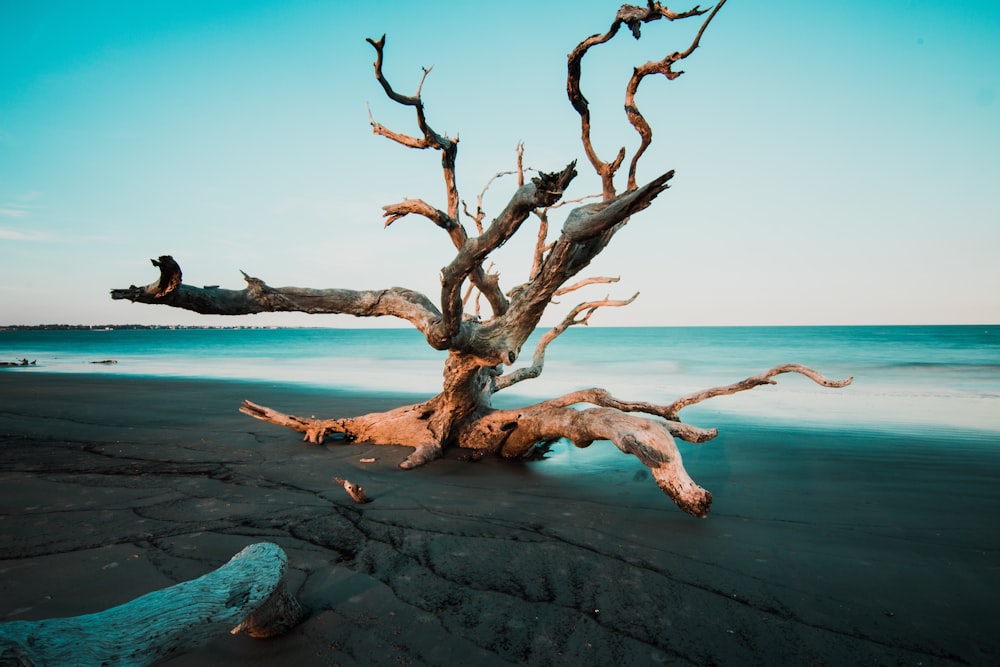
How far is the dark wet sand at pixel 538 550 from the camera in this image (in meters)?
2.54

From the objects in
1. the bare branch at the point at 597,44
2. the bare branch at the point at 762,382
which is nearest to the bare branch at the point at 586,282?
the bare branch at the point at 597,44

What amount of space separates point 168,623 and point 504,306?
5.29 metres

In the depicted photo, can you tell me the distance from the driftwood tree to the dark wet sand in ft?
1.57

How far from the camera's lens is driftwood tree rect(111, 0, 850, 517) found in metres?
3.69

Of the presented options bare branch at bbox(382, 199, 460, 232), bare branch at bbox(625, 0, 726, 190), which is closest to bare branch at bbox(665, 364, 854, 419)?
bare branch at bbox(625, 0, 726, 190)

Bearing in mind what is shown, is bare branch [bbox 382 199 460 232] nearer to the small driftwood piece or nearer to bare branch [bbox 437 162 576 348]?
bare branch [bbox 437 162 576 348]

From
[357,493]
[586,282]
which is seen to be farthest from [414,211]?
[357,493]

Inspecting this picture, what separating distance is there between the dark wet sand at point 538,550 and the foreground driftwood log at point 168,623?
25 centimetres

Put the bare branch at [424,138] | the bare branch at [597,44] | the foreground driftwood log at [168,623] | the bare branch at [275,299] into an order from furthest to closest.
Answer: the bare branch at [424,138]
the bare branch at [597,44]
the bare branch at [275,299]
the foreground driftwood log at [168,623]

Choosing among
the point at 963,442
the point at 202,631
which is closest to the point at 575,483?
the point at 202,631

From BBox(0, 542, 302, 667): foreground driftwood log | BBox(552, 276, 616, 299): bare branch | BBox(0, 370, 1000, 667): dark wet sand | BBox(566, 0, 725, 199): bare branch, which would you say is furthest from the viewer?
BBox(552, 276, 616, 299): bare branch

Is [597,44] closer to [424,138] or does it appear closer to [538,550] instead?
[424,138]

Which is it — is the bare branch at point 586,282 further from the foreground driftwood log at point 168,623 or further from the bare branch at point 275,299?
the foreground driftwood log at point 168,623

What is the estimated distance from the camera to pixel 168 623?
176cm
